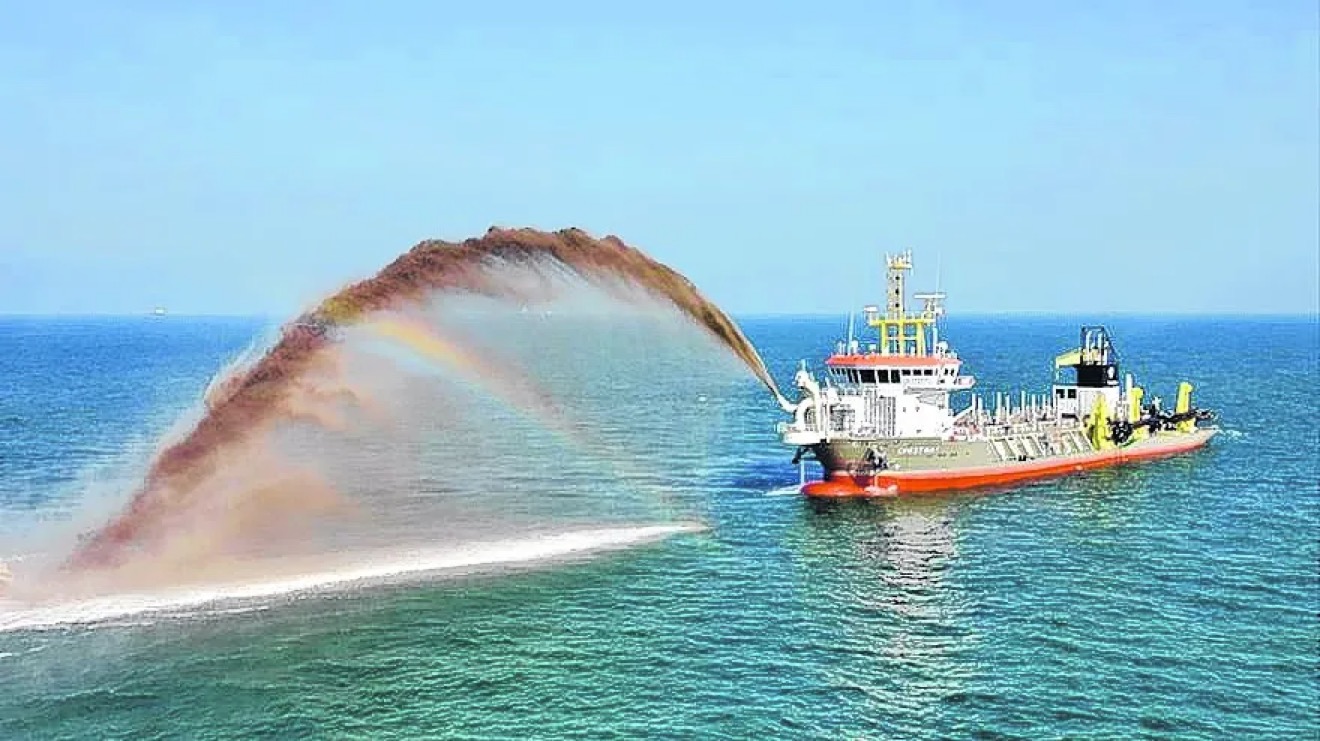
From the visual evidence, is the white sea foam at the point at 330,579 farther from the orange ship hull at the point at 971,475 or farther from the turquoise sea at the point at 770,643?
the orange ship hull at the point at 971,475

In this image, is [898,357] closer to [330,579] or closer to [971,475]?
[971,475]

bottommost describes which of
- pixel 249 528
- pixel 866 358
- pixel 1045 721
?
pixel 1045 721

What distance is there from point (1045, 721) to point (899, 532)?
96.7ft

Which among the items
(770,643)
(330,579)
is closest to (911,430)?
(770,643)

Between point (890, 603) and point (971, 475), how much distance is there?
32.4 metres

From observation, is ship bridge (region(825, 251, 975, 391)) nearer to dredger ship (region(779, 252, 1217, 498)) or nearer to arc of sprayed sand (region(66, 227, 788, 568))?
dredger ship (region(779, 252, 1217, 498))

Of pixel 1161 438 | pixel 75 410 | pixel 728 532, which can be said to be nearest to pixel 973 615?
pixel 728 532

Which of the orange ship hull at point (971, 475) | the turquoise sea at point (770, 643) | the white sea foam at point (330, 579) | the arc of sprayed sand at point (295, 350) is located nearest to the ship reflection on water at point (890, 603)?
the turquoise sea at point (770, 643)

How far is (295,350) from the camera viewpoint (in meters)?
43.1

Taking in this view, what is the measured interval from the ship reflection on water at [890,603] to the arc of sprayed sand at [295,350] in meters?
18.6

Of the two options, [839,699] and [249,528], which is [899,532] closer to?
[839,699]

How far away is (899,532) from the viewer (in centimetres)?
6259

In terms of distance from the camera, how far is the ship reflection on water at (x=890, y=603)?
36125 mm

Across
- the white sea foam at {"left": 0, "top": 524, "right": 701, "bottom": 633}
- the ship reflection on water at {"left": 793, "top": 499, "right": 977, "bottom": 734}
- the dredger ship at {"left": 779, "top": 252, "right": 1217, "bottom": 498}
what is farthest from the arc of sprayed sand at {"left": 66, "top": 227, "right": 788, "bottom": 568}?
the dredger ship at {"left": 779, "top": 252, "right": 1217, "bottom": 498}
